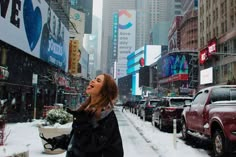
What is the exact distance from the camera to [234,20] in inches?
2136

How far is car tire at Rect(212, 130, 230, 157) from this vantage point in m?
8.62

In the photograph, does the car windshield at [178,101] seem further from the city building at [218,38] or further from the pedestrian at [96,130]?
the city building at [218,38]

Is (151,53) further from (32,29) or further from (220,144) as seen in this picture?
(220,144)

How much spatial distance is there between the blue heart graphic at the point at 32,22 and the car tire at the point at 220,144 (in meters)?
17.2

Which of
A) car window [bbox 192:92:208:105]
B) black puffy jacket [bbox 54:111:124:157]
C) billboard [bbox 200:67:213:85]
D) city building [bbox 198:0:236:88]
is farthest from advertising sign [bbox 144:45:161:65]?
black puffy jacket [bbox 54:111:124:157]

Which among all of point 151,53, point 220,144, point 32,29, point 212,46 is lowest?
point 220,144

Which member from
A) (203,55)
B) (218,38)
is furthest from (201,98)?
(203,55)

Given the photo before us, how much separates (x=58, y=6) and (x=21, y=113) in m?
19.6

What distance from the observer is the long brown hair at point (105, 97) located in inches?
114

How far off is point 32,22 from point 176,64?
82819 millimetres

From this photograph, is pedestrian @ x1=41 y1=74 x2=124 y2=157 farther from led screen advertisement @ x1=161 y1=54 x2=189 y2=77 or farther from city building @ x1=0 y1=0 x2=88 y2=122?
led screen advertisement @ x1=161 y1=54 x2=189 y2=77

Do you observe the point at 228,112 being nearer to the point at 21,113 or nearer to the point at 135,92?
the point at 21,113

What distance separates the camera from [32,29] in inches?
1003

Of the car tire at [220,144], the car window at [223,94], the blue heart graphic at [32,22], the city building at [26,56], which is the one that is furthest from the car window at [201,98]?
the blue heart graphic at [32,22]
